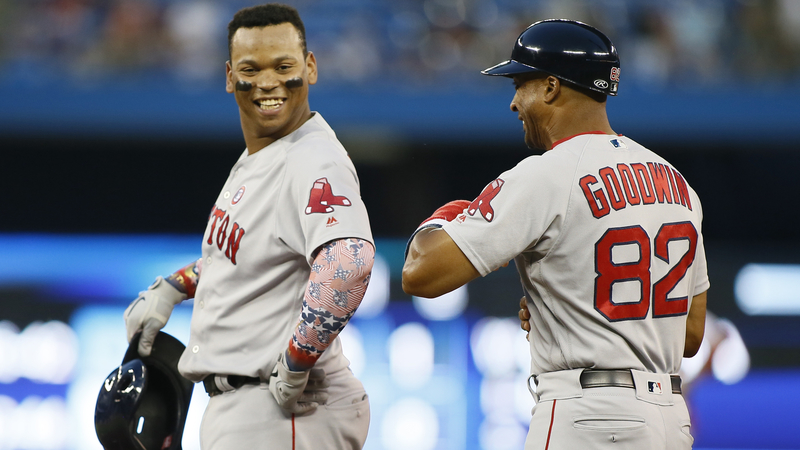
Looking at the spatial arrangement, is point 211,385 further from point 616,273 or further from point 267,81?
point 616,273

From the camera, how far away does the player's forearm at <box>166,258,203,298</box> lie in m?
3.08

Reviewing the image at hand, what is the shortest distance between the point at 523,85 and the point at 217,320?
3.70ft

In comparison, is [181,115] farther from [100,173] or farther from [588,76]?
[588,76]

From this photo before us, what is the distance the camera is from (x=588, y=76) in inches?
96.9

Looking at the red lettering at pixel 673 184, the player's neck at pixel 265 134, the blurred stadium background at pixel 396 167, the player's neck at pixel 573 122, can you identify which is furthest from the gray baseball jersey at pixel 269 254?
the blurred stadium background at pixel 396 167

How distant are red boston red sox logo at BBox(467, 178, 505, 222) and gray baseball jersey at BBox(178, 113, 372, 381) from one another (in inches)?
13.6

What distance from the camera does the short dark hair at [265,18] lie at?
9.21 ft

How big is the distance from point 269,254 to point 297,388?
15.5 inches

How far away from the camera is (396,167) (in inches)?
378

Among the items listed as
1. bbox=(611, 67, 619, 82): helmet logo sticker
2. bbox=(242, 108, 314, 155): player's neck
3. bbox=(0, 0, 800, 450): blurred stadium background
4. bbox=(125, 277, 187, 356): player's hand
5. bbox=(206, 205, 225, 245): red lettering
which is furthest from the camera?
bbox=(0, 0, 800, 450): blurred stadium background

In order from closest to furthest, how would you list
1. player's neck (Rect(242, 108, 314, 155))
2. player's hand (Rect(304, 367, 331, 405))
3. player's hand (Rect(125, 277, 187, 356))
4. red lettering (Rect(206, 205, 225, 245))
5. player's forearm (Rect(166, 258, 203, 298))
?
player's hand (Rect(304, 367, 331, 405))
red lettering (Rect(206, 205, 225, 245))
player's neck (Rect(242, 108, 314, 155))
player's hand (Rect(125, 277, 187, 356))
player's forearm (Rect(166, 258, 203, 298))

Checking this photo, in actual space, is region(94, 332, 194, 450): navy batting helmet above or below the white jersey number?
below

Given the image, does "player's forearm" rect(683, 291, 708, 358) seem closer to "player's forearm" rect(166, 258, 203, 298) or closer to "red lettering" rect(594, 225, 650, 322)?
"red lettering" rect(594, 225, 650, 322)

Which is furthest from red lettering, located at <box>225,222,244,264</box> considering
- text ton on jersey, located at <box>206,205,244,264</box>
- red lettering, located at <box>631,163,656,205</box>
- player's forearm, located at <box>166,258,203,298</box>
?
red lettering, located at <box>631,163,656,205</box>
